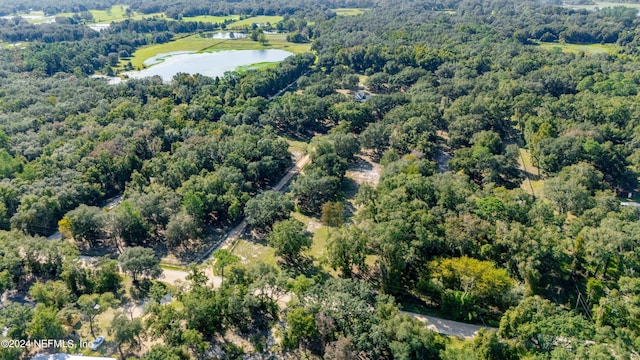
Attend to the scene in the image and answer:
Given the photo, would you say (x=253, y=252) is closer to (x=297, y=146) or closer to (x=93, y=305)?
(x=93, y=305)

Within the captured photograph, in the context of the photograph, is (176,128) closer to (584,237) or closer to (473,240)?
(473,240)

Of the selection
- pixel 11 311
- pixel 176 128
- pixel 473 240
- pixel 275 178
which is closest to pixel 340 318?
pixel 473 240

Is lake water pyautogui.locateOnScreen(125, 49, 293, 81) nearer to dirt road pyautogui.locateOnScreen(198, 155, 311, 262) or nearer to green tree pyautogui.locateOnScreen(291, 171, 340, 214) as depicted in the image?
dirt road pyautogui.locateOnScreen(198, 155, 311, 262)

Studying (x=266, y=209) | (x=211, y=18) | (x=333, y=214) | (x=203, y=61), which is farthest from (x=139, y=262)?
(x=211, y=18)

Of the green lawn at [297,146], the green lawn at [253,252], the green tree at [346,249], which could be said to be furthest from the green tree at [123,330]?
the green lawn at [297,146]

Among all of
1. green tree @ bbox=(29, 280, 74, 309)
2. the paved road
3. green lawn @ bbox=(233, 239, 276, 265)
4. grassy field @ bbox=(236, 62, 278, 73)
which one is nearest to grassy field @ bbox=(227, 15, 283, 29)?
grassy field @ bbox=(236, 62, 278, 73)
